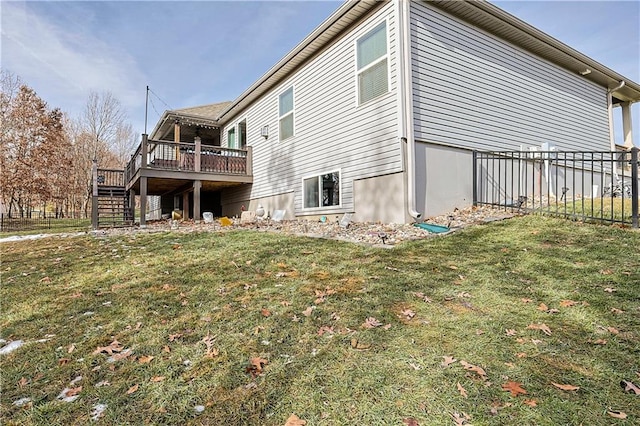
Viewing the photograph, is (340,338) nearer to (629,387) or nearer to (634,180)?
(629,387)

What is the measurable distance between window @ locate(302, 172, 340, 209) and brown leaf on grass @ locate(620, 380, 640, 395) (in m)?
6.79

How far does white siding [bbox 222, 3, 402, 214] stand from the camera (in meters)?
7.05

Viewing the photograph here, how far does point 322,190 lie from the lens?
907cm

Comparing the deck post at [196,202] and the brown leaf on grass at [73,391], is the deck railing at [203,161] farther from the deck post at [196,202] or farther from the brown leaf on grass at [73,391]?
the brown leaf on grass at [73,391]

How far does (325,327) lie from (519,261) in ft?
9.19

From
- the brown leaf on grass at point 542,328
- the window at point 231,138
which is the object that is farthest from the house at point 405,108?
the brown leaf on grass at point 542,328

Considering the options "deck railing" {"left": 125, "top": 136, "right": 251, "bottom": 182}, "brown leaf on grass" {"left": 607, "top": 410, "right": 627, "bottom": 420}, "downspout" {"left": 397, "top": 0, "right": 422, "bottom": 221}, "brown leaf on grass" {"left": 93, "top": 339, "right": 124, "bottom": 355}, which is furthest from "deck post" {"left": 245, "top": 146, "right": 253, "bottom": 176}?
"brown leaf on grass" {"left": 607, "top": 410, "right": 627, "bottom": 420}

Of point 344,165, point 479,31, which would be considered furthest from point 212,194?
point 479,31

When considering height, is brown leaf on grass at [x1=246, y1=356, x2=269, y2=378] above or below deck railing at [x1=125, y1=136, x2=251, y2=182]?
below

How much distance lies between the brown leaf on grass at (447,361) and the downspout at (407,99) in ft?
14.8

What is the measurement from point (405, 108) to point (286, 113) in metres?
5.03

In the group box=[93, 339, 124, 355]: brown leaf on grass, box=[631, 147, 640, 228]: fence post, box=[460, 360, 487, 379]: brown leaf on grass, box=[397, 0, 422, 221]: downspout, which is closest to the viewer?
box=[460, 360, 487, 379]: brown leaf on grass

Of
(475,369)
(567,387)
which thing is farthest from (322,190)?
(567,387)

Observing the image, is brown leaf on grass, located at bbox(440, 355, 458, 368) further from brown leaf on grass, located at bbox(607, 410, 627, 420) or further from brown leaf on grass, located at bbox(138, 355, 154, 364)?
brown leaf on grass, located at bbox(138, 355, 154, 364)
